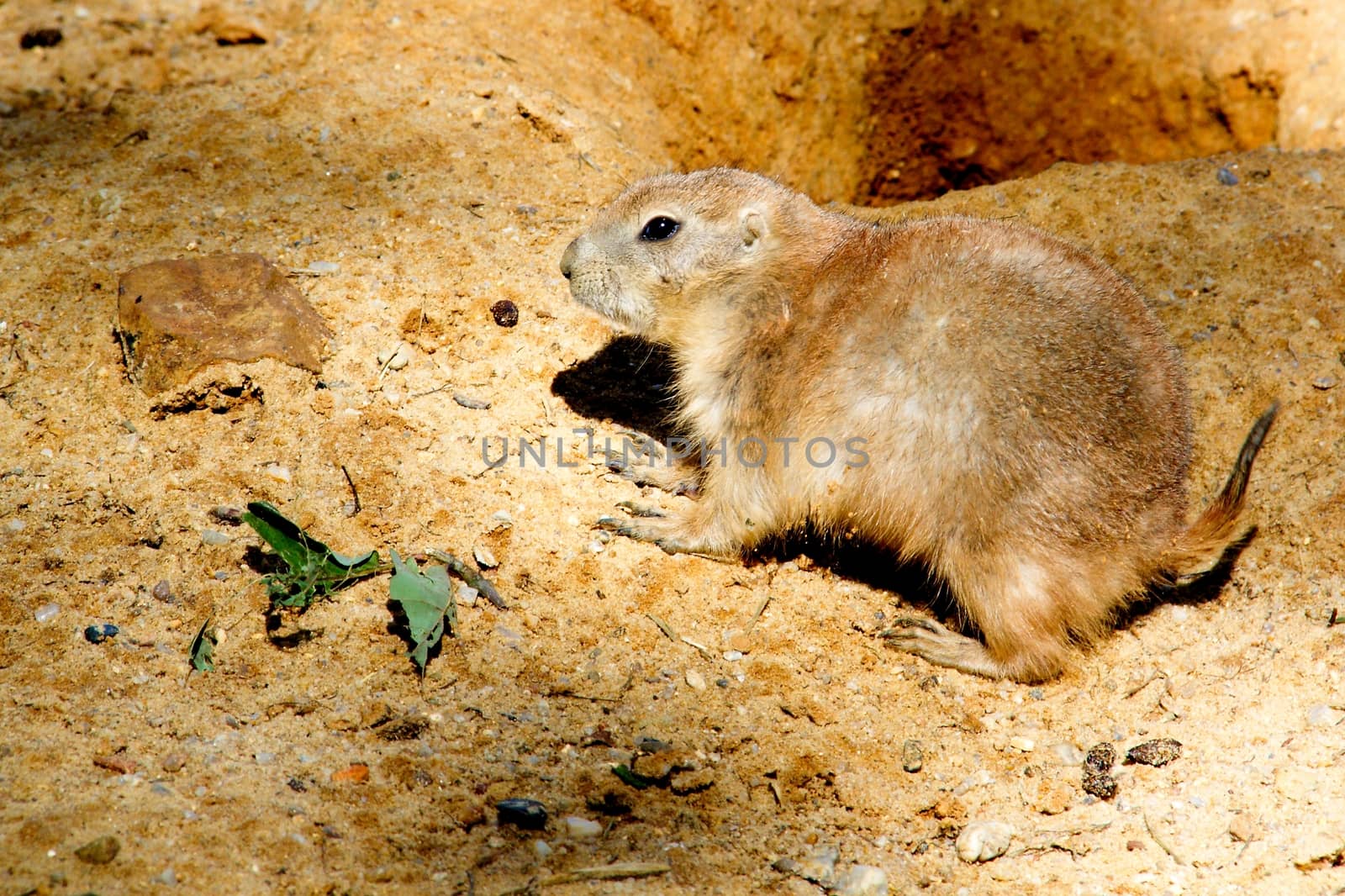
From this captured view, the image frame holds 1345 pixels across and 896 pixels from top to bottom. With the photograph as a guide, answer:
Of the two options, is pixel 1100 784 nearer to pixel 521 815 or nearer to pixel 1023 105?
pixel 521 815

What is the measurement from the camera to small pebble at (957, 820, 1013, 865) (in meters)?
3.26

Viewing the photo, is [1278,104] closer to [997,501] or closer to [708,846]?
[997,501]

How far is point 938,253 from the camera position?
3.98 metres

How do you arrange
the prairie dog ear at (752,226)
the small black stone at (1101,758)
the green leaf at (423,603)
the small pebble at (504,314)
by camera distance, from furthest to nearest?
1. the small pebble at (504,314)
2. the prairie dog ear at (752,226)
3. the small black stone at (1101,758)
4. the green leaf at (423,603)

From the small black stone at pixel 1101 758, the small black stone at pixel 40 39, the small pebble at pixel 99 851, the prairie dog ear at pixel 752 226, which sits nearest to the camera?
the small pebble at pixel 99 851

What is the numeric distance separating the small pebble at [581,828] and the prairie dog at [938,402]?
1444mm

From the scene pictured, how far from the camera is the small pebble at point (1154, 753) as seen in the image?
358 cm

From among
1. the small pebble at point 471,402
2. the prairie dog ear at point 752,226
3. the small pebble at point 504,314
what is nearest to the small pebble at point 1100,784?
the prairie dog ear at point 752,226

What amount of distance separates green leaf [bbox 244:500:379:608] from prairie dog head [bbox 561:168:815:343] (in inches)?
57.4

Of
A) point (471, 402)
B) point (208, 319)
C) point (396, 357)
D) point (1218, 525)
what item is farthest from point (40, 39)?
point (1218, 525)

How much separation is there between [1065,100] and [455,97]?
410cm

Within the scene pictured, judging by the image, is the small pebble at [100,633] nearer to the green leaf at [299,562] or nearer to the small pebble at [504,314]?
the green leaf at [299,562]

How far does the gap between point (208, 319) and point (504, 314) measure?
4.00 feet

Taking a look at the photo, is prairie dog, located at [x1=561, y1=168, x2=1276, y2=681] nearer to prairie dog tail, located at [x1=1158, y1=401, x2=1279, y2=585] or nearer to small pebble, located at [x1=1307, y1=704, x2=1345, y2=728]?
prairie dog tail, located at [x1=1158, y1=401, x2=1279, y2=585]
